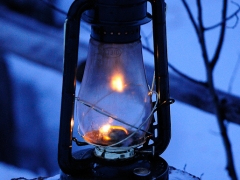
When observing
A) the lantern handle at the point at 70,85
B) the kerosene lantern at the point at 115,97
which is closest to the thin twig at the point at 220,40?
the kerosene lantern at the point at 115,97

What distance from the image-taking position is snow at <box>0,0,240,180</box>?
1407 mm

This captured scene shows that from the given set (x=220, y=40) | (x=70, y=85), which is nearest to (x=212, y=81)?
(x=220, y=40)

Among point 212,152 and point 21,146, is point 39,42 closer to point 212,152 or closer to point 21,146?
point 21,146

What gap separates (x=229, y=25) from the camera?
4.54 feet

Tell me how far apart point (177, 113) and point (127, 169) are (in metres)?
0.42

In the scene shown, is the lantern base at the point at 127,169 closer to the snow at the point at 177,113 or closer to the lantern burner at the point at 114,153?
the lantern burner at the point at 114,153

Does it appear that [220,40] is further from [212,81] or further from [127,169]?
[127,169]

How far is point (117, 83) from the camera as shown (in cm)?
110

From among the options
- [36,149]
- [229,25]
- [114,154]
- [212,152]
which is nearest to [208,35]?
[229,25]

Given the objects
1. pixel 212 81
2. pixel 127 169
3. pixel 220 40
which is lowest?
pixel 127 169

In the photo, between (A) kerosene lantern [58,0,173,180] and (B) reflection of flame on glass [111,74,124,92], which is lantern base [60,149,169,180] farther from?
(B) reflection of flame on glass [111,74,124,92]

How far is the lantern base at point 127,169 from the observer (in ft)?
A: 3.54

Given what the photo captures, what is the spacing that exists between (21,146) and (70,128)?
56 centimetres

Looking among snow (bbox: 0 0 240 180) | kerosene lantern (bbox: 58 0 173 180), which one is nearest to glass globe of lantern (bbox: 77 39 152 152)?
kerosene lantern (bbox: 58 0 173 180)
